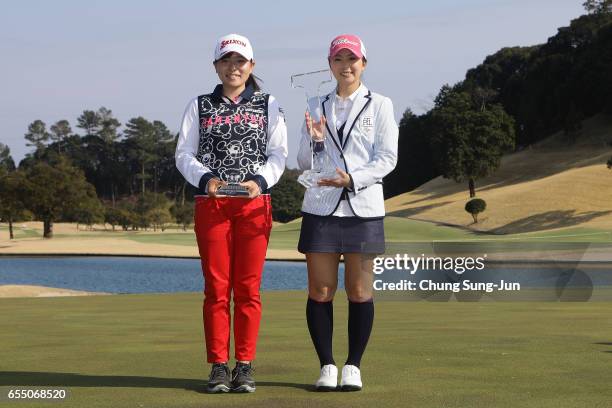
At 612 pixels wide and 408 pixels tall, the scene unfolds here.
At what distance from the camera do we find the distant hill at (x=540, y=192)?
8331 cm

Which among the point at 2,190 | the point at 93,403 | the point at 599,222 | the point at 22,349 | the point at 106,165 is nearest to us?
the point at 93,403

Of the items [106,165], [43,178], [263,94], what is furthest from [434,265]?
[106,165]

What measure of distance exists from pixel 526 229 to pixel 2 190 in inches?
2146

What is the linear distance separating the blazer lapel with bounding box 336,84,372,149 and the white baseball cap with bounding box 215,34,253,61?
2.80 ft

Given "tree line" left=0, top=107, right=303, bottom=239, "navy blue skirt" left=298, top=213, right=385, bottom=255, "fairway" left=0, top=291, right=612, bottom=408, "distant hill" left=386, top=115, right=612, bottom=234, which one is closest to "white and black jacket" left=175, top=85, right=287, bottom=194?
"navy blue skirt" left=298, top=213, right=385, bottom=255

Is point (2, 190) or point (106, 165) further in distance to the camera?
point (106, 165)

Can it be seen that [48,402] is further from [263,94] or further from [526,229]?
[526,229]

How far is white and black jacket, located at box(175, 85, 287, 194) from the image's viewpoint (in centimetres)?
684

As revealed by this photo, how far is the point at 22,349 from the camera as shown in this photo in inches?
385

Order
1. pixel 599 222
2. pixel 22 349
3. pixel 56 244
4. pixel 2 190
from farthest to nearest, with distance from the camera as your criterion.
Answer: pixel 2 190, pixel 56 244, pixel 599 222, pixel 22 349

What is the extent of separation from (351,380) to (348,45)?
7.77 feet

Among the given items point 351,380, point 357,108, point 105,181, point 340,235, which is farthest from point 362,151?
point 105,181

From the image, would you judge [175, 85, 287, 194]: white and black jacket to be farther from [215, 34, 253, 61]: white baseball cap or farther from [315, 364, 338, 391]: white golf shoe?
[315, 364, 338, 391]: white golf shoe

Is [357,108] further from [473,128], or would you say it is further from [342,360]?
[473,128]
